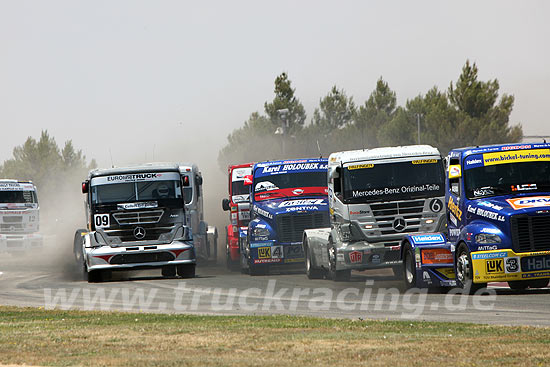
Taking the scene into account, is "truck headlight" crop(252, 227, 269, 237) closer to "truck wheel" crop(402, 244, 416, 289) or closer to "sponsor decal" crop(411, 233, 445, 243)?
"truck wheel" crop(402, 244, 416, 289)

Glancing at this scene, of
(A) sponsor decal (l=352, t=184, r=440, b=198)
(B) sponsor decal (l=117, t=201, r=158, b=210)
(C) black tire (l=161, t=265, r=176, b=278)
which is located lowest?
(C) black tire (l=161, t=265, r=176, b=278)

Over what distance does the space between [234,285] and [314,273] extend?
100.0 inches

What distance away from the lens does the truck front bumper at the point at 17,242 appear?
42.7 metres

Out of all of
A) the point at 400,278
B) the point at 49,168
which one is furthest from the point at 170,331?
the point at 49,168

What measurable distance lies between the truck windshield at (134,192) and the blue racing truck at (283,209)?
2.72 m

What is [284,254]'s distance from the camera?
→ 2469cm

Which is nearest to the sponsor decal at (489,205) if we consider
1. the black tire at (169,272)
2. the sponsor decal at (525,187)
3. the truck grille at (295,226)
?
the sponsor decal at (525,187)

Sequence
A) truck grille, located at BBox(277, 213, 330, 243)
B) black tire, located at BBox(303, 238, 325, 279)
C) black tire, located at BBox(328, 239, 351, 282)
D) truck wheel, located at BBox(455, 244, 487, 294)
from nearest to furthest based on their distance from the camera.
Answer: truck wheel, located at BBox(455, 244, 487, 294) → black tire, located at BBox(328, 239, 351, 282) → black tire, located at BBox(303, 238, 325, 279) → truck grille, located at BBox(277, 213, 330, 243)

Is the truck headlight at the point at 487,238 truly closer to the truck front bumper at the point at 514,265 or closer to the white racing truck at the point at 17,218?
the truck front bumper at the point at 514,265

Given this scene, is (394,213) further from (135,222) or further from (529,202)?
(135,222)

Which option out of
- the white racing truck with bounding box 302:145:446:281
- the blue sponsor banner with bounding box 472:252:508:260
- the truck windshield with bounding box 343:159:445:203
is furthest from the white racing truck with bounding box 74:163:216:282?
the blue sponsor banner with bounding box 472:252:508:260

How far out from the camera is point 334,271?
2167cm

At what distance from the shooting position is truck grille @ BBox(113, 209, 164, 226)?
22.8 m

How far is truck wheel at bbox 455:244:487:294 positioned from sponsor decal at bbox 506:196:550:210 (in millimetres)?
1087
